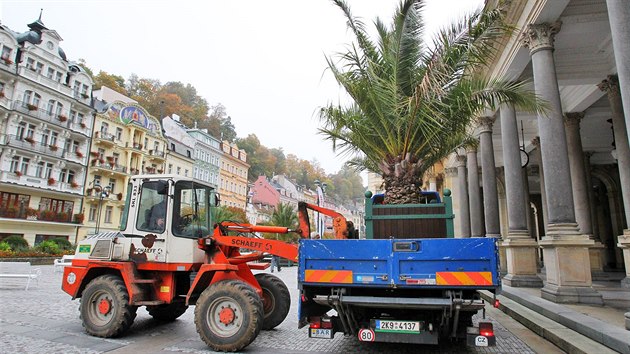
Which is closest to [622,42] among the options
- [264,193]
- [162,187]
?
[162,187]

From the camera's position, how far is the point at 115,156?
4050cm

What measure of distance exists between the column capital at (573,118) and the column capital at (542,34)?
6764mm

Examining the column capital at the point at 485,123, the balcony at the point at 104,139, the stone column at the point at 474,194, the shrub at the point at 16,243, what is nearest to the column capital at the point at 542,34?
the column capital at the point at 485,123

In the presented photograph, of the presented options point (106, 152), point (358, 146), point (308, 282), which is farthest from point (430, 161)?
point (106, 152)

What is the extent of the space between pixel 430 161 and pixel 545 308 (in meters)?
4.49

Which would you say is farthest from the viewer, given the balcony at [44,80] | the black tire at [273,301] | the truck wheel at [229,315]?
the balcony at [44,80]

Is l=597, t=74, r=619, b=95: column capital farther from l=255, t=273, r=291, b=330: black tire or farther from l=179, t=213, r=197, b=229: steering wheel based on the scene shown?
l=179, t=213, r=197, b=229: steering wheel

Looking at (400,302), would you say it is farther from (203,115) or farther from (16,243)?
(203,115)

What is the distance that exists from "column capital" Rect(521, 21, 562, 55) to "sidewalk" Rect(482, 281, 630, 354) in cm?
608

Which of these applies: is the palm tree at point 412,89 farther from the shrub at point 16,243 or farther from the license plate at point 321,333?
the shrub at point 16,243

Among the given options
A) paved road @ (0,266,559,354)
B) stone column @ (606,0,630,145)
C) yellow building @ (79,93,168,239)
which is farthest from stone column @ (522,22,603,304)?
yellow building @ (79,93,168,239)

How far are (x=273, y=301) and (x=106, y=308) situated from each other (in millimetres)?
2999

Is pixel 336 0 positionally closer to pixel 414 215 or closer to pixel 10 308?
pixel 414 215

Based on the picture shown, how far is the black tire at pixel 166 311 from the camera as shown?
796 cm
